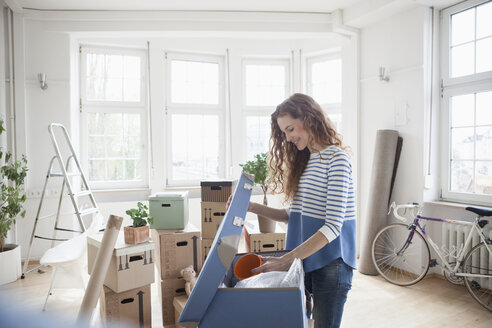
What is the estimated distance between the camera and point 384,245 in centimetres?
393

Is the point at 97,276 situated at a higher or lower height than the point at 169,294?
higher

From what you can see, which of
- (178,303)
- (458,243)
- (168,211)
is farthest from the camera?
(458,243)

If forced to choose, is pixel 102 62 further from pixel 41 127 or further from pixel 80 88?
pixel 41 127

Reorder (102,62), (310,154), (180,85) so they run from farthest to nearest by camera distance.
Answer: (180,85) → (102,62) → (310,154)

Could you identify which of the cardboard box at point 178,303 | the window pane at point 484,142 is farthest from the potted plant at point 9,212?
the window pane at point 484,142

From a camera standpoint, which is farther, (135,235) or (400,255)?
(400,255)

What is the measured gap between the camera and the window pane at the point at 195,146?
202 inches

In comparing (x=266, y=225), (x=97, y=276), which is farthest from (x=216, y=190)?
(x=97, y=276)

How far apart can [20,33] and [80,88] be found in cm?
90

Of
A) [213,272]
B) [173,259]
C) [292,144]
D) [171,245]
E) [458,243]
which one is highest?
[292,144]

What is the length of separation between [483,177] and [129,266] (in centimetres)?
335

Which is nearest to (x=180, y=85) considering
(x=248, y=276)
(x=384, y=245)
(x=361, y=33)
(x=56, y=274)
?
(x=361, y=33)

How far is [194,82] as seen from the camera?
5.18 meters

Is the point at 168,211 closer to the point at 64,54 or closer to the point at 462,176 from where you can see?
the point at 64,54
